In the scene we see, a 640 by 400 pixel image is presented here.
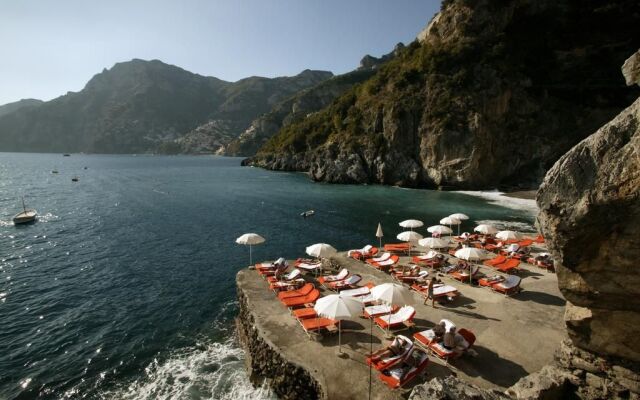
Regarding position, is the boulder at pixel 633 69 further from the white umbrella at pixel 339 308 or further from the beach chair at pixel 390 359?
the white umbrella at pixel 339 308

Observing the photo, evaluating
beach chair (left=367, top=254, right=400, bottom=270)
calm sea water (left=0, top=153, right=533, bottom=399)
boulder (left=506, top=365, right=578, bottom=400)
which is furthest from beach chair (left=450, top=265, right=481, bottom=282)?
calm sea water (left=0, top=153, right=533, bottom=399)

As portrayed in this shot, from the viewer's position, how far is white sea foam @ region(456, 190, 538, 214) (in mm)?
53969

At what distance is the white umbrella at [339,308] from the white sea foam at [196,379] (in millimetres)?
4152

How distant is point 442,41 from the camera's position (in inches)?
3580

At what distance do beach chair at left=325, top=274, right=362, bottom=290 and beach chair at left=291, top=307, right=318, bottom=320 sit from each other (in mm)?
3566

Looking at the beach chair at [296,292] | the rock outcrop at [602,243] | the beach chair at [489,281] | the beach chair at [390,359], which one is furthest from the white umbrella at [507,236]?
the rock outcrop at [602,243]

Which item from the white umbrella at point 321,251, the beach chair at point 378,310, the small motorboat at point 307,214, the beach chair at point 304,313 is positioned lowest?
the small motorboat at point 307,214

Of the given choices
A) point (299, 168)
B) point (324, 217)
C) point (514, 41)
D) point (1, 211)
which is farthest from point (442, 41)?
point (1, 211)

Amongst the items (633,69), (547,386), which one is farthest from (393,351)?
(633,69)

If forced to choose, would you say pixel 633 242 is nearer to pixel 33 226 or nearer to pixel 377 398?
pixel 377 398

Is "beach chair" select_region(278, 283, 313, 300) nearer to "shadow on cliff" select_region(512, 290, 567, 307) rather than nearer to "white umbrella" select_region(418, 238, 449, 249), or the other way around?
"white umbrella" select_region(418, 238, 449, 249)

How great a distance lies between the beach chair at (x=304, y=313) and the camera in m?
16.2

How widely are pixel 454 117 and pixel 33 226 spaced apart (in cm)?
7768

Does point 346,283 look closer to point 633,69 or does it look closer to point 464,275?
point 464,275
